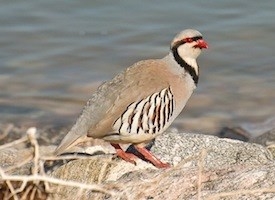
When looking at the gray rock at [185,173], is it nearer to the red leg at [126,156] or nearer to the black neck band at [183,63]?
the red leg at [126,156]

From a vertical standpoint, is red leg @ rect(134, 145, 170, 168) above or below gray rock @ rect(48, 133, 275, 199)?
below

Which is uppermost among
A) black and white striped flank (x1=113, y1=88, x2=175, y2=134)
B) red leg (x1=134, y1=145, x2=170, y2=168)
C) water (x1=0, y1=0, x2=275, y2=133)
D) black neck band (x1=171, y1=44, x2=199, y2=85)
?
black neck band (x1=171, y1=44, x2=199, y2=85)

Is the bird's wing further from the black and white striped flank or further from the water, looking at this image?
the water

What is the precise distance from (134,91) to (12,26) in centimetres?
806

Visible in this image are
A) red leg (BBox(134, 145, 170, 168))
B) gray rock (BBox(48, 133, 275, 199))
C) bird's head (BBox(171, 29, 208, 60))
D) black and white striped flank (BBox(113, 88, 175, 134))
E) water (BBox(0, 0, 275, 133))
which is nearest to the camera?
gray rock (BBox(48, 133, 275, 199))

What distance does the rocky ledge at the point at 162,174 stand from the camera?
3791 millimetres

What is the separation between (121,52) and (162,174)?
30.1ft

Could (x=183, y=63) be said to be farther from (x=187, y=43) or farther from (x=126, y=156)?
(x=126, y=156)

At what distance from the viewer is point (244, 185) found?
4.49 metres

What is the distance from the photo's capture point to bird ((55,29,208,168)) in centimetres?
630

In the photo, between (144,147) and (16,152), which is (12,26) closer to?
(16,152)

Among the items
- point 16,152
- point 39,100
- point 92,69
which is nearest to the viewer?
point 16,152

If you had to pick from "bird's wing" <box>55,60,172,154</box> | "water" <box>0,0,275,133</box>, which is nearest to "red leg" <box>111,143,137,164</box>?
"bird's wing" <box>55,60,172,154</box>

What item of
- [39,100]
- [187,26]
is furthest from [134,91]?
[187,26]
